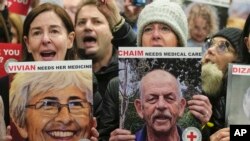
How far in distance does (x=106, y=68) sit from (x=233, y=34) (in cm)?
38

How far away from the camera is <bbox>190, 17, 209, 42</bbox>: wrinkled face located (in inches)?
49.3

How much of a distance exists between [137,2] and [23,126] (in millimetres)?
470

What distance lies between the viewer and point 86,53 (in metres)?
1.23

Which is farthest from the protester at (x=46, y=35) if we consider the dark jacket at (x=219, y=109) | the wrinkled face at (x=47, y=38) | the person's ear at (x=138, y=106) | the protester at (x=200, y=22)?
the dark jacket at (x=219, y=109)

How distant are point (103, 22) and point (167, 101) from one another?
0.28 meters

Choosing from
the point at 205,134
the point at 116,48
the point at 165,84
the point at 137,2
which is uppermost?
the point at 137,2

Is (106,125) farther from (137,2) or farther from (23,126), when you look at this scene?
(137,2)

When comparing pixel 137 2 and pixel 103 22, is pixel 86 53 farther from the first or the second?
pixel 137 2

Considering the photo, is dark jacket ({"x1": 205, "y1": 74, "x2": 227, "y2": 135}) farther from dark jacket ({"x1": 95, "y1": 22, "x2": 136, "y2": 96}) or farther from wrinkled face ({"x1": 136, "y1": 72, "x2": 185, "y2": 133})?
dark jacket ({"x1": 95, "y1": 22, "x2": 136, "y2": 96})

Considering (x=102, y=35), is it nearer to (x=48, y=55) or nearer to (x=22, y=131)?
(x=48, y=55)

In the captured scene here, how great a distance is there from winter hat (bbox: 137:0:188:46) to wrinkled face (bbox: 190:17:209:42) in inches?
1.2

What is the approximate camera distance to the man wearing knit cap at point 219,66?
1256 millimetres

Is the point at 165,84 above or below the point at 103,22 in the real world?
below

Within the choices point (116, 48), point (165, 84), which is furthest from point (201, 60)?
point (116, 48)
